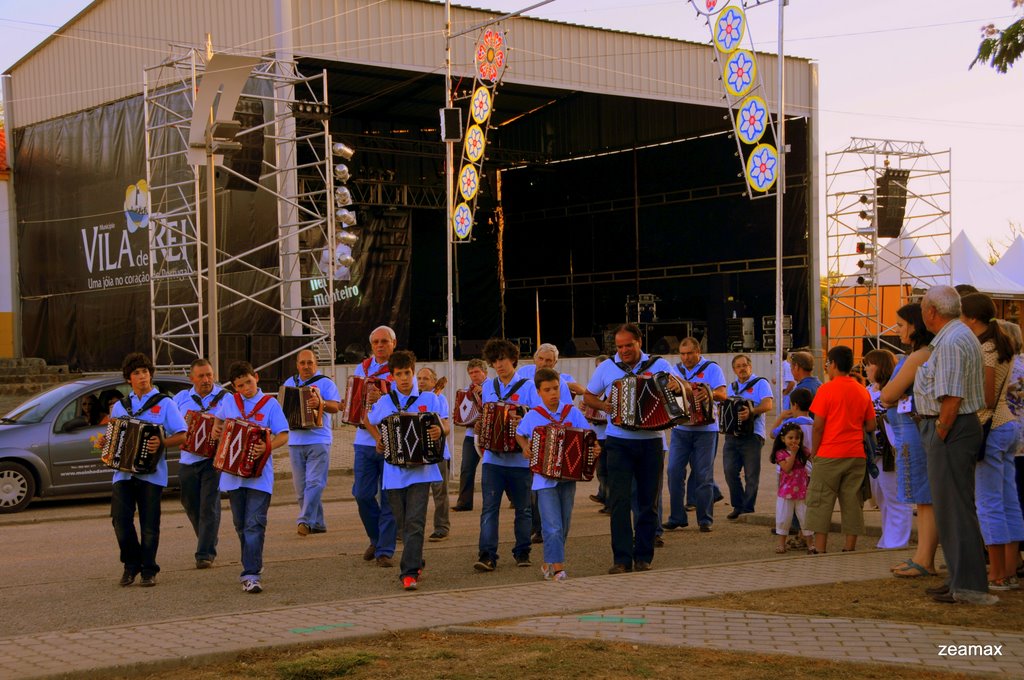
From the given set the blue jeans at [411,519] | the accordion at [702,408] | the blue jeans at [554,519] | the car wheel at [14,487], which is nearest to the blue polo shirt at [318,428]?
the blue jeans at [411,519]

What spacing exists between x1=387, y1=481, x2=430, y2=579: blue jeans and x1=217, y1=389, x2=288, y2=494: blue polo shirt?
3.24 feet

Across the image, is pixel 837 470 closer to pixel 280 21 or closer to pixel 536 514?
pixel 536 514

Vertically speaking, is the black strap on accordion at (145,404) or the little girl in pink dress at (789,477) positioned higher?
the black strap on accordion at (145,404)

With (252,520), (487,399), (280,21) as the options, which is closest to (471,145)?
(280,21)

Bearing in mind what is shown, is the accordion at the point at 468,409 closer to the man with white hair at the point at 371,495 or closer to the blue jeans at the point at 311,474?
the blue jeans at the point at 311,474

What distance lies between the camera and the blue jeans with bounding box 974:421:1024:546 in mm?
7594

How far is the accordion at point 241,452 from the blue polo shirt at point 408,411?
0.91m

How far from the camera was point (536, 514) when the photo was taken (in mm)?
11508

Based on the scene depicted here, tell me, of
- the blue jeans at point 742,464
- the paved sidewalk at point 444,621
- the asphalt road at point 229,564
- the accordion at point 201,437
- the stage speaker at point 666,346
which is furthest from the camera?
the stage speaker at point 666,346

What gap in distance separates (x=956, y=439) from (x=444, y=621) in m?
3.38

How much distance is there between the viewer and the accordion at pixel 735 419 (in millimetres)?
12328

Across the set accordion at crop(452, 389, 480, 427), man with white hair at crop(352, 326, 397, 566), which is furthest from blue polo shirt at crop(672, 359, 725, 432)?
man with white hair at crop(352, 326, 397, 566)

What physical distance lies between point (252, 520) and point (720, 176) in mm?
29978

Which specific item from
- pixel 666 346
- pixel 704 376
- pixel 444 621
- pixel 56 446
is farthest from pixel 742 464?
pixel 666 346
